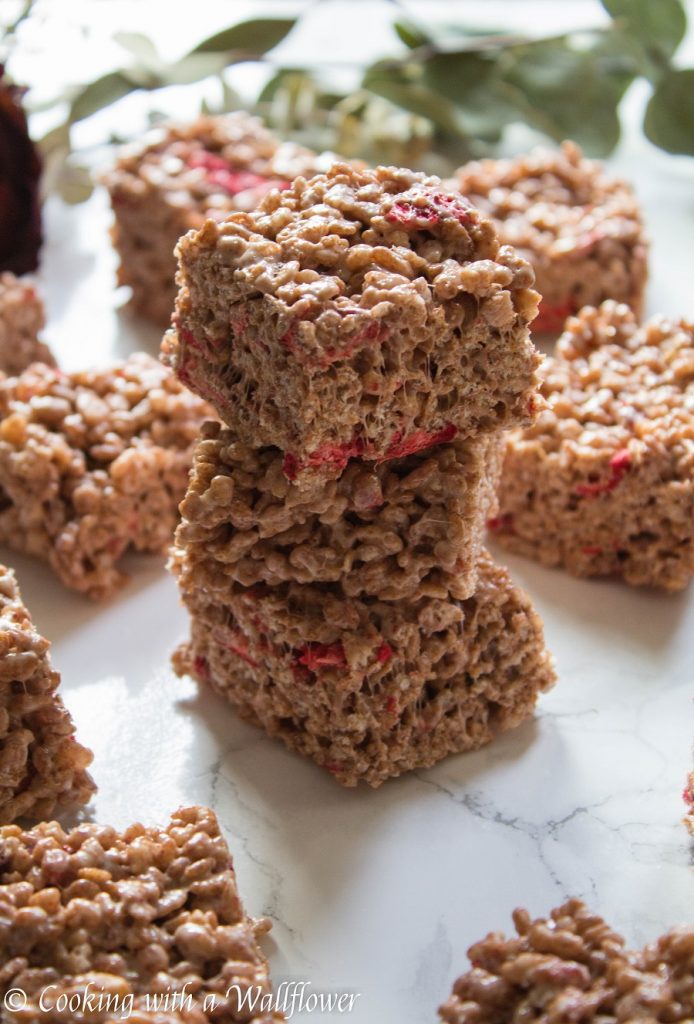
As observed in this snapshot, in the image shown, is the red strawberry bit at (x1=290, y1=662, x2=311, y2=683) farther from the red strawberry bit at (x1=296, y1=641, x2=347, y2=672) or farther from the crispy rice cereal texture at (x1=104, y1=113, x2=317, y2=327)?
the crispy rice cereal texture at (x1=104, y1=113, x2=317, y2=327)

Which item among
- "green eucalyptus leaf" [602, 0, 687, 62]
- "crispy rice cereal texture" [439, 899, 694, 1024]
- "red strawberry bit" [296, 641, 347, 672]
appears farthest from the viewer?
"green eucalyptus leaf" [602, 0, 687, 62]

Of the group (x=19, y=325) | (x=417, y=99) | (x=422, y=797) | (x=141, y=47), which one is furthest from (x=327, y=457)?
(x=141, y=47)

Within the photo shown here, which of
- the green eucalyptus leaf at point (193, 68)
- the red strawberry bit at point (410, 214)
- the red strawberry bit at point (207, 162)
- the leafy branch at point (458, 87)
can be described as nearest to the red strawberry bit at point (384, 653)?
the red strawberry bit at point (410, 214)

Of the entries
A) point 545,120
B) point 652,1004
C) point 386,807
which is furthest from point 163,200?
point 652,1004

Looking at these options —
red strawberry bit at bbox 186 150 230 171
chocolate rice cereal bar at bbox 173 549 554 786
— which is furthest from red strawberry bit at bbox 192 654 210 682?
red strawberry bit at bbox 186 150 230 171

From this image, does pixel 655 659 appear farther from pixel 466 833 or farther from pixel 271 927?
pixel 271 927

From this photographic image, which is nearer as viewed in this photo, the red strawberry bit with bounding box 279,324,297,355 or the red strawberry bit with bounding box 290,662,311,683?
the red strawberry bit with bounding box 279,324,297,355

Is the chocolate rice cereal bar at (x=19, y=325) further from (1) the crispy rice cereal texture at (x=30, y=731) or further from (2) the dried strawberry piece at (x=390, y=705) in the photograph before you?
(2) the dried strawberry piece at (x=390, y=705)
